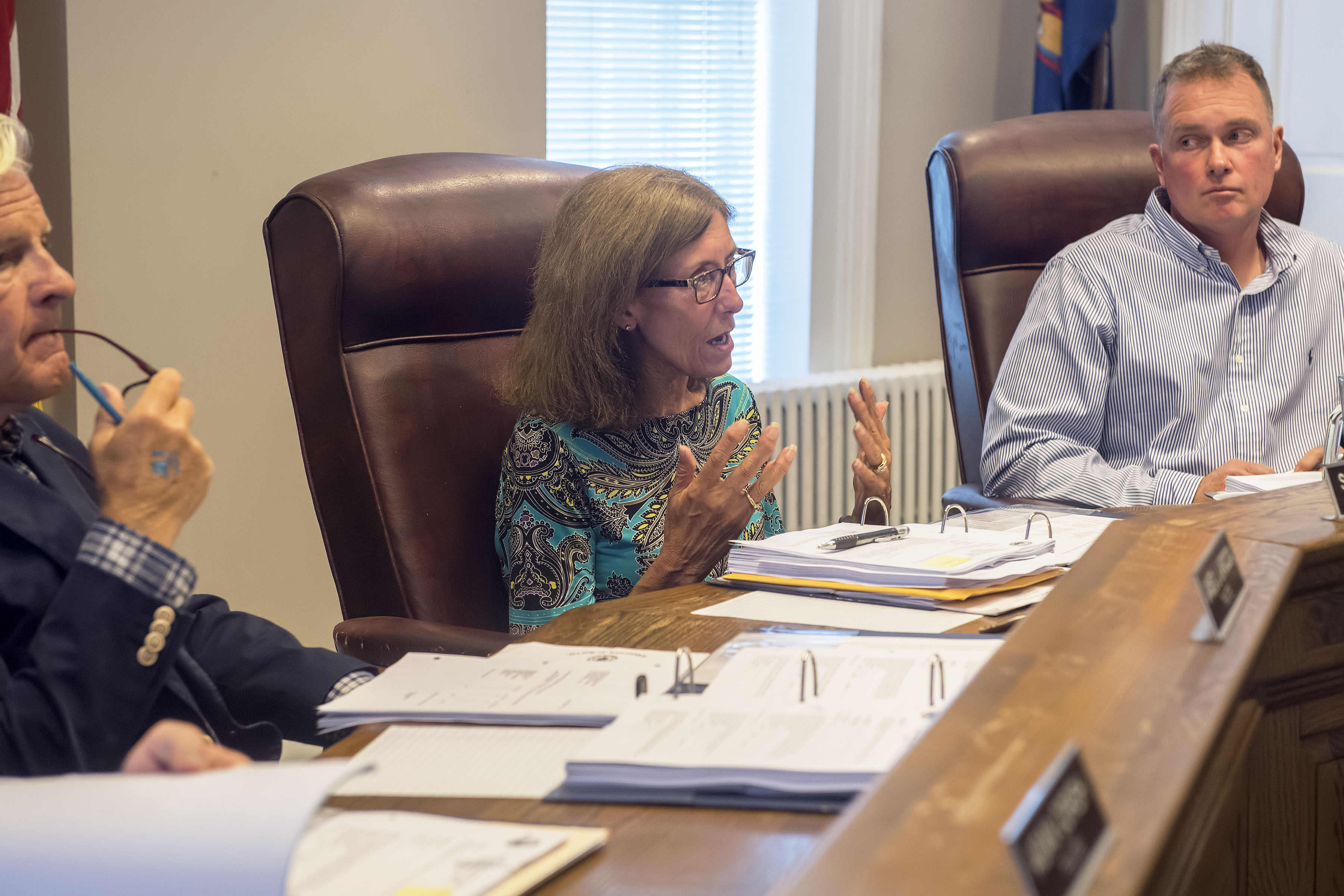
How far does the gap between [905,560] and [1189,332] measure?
120cm

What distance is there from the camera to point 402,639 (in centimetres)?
144

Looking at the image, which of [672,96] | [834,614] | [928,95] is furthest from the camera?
[928,95]

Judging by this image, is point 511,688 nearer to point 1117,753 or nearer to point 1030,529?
point 1117,753

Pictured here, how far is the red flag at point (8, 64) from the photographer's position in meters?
2.08

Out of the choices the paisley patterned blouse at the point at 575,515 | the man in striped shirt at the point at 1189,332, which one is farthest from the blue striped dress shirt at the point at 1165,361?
the paisley patterned blouse at the point at 575,515

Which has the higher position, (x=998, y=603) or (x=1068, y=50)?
(x=1068, y=50)

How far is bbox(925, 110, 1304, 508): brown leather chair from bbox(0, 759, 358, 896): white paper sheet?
1792mm

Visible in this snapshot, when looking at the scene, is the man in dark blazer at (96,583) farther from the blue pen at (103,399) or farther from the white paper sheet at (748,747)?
the white paper sheet at (748,747)

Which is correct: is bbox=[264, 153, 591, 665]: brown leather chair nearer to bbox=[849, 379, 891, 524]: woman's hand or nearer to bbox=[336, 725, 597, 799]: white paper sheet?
bbox=[849, 379, 891, 524]: woman's hand

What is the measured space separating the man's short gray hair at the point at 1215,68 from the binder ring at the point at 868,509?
1055 mm

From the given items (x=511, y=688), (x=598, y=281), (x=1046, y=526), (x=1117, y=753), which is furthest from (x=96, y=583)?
(x=1046, y=526)

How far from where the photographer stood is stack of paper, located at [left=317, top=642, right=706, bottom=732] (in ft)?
3.21

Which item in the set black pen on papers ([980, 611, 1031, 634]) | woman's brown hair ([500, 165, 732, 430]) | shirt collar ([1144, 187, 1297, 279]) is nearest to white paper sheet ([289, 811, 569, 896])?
black pen on papers ([980, 611, 1031, 634])

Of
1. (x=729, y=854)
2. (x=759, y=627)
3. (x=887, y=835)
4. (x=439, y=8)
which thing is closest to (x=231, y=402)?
(x=439, y=8)
